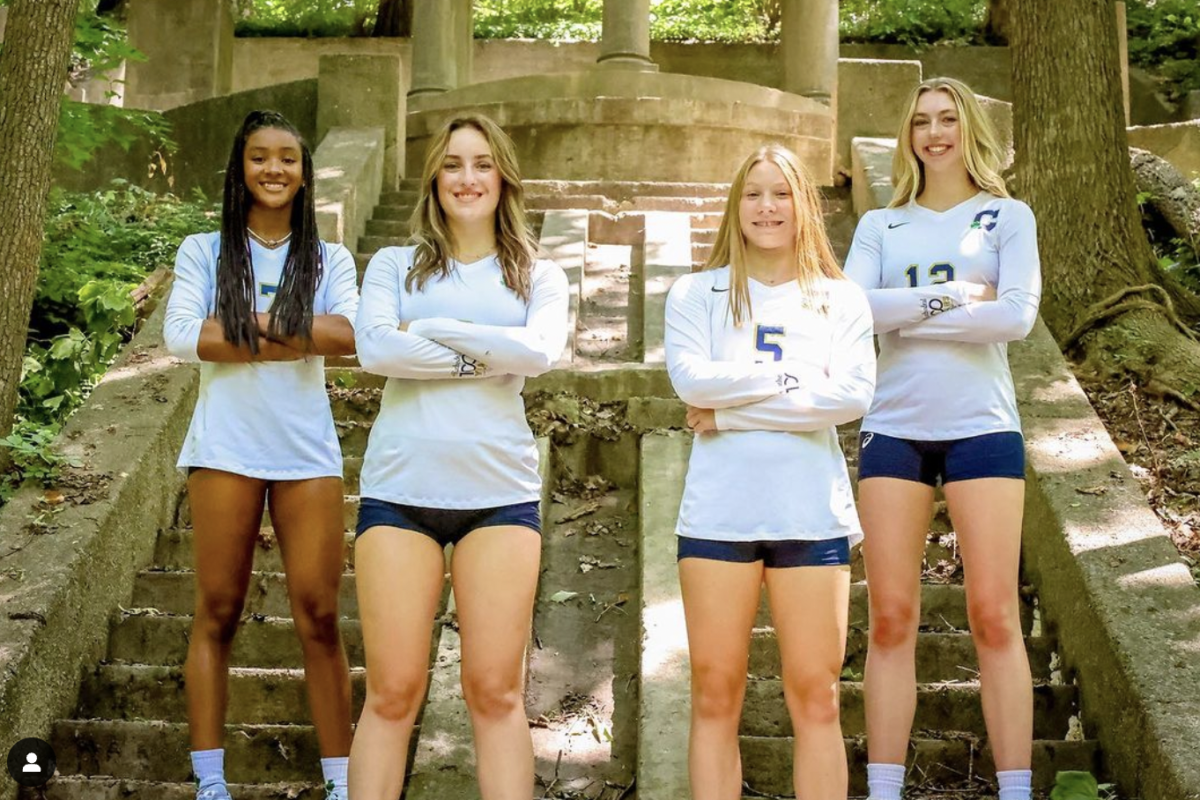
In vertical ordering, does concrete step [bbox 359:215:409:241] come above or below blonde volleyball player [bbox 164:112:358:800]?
above

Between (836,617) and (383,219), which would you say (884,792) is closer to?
(836,617)

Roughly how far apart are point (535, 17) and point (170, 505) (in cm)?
1727

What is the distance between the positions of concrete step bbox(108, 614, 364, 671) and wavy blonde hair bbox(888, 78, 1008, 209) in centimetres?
230

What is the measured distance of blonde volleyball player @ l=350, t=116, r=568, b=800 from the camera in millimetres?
3363

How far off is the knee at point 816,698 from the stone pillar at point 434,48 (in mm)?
10942

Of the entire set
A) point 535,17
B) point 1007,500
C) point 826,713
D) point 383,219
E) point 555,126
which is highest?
point 535,17

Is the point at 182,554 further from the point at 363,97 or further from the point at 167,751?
the point at 363,97

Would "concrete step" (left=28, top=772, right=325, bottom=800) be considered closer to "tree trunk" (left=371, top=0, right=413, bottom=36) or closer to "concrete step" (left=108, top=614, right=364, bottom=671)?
"concrete step" (left=108, top=614, right=364, bottom=671)

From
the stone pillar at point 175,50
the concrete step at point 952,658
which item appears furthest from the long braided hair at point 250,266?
the stone pillar at point 175,50

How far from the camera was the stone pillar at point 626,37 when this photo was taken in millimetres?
12312

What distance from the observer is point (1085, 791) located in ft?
12.8

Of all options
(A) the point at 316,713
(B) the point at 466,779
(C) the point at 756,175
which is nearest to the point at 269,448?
(A) the point at 316,713

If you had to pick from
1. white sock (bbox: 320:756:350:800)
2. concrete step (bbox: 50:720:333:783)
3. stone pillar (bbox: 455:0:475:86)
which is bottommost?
concrete step (bbox: 50:720:333:783)

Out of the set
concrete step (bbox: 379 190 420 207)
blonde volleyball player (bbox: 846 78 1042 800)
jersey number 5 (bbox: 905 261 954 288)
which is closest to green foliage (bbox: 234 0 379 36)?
concrete step (bbox: 379 190 420 207)
